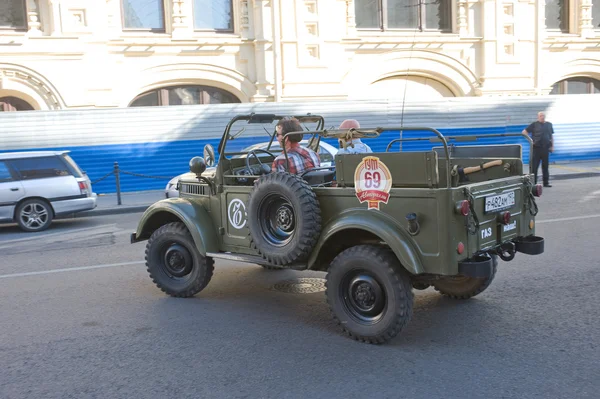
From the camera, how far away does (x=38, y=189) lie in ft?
39.7

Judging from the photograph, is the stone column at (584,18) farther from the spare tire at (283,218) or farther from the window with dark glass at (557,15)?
the spare tire at (283,218)

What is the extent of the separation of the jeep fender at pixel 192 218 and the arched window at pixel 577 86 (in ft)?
69.2

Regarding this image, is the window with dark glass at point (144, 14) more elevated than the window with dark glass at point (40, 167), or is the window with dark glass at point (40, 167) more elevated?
the window with dark glass at point (144, 14)

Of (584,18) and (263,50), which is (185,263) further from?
(584,18)

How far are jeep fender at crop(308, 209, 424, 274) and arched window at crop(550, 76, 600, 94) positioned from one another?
70.7ft

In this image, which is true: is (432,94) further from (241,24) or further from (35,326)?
(35,326)

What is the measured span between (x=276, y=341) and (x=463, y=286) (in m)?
1.93

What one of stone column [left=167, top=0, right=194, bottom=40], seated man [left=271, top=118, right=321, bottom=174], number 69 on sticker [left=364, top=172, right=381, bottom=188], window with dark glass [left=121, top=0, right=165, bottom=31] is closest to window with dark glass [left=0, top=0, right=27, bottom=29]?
window with dark glass [left=121, top=0, right=165, bottom=31]

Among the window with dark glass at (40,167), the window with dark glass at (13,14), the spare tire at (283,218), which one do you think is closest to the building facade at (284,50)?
the window with dark glass at (13,14)

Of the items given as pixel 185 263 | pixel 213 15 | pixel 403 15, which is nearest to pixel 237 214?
pixel 185 263

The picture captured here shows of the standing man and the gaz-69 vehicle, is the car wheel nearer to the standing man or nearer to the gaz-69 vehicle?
the gaz-69 vehicle

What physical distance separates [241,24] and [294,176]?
51.1 feet

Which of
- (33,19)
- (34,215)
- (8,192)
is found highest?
(33,19)

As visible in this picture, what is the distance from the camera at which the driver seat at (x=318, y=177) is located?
5.72 meters
